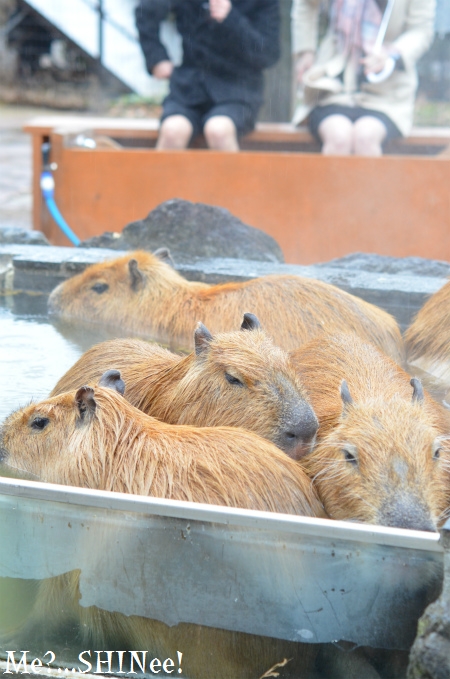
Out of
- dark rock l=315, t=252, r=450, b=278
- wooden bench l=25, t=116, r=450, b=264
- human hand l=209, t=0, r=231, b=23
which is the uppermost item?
human hand l=209, t=0, r=231, b=23

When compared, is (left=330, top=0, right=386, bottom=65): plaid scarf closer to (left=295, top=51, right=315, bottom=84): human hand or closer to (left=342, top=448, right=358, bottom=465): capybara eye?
(left=295, top=51, right=315, bottom=84): human hand

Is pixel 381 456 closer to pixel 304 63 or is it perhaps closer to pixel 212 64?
pixel 304 63

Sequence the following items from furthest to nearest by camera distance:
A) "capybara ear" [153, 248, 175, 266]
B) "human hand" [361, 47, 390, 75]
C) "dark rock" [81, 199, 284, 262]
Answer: "human hand" [361, 47, 390, 75]
"dark rock" [81, 199, 284, 262]
"capybara ear" [153, 248, 175, 266]

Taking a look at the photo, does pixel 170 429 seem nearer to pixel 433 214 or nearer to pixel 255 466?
pixel 255 466

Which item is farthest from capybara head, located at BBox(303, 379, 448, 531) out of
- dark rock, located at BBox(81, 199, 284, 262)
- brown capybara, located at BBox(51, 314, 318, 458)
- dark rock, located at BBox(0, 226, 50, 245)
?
dark rock, located at BBox(0, 226, 50, 245)

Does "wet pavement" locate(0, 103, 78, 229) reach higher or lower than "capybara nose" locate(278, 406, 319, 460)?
higher

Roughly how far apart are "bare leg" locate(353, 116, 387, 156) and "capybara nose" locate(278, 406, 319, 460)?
4300mm

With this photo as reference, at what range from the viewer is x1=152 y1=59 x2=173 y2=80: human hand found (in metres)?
7.00

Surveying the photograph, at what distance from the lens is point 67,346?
4.14 m

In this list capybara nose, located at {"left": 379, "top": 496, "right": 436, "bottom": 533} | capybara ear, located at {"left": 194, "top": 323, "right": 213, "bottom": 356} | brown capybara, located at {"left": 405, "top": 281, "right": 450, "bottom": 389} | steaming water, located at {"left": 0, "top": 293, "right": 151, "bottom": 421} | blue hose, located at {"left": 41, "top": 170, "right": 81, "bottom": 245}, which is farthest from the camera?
blue hose, located at {"left": 41, "top": 170, "right": 81, "bottom": 245}

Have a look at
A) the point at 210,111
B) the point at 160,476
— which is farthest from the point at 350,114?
the point at 160,476

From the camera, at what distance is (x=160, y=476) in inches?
87.7

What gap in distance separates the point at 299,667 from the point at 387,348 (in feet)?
6.34

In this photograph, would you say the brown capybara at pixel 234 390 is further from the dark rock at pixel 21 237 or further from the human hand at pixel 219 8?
the human hand at pixel 219 8
